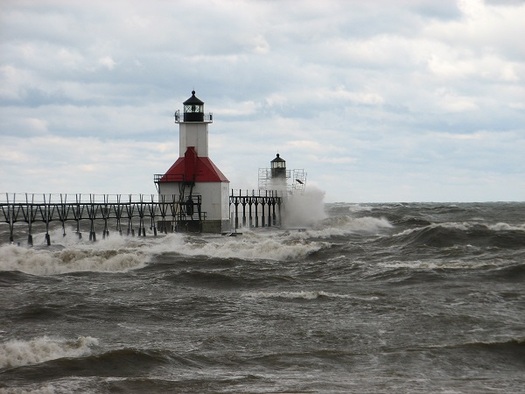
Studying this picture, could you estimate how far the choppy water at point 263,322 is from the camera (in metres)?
15.2

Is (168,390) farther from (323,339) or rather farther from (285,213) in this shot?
(285,213)

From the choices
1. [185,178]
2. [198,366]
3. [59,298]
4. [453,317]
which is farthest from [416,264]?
[185,178]

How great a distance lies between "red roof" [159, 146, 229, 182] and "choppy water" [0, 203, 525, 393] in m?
16.8

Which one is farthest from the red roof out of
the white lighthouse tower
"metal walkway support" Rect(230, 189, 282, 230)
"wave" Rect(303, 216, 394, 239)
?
"metal walkway support" Rect(230, 189, 282, 230)

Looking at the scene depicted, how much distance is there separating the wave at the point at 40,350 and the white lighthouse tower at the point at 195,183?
34.2m

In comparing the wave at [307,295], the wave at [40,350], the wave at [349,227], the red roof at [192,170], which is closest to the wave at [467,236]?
the wave at [349,227]

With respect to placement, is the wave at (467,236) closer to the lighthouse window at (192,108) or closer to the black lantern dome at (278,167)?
the lighthouse window at (192,108)

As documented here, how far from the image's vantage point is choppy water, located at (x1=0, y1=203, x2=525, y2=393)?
49.7ft

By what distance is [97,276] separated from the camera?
29.7 metres

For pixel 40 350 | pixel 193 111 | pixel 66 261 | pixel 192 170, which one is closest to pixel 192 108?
pixel 193 111

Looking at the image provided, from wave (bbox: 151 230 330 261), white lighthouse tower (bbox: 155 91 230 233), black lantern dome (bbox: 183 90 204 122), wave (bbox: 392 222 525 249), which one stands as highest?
black lantern dome (bbox: 183 90 204 122)

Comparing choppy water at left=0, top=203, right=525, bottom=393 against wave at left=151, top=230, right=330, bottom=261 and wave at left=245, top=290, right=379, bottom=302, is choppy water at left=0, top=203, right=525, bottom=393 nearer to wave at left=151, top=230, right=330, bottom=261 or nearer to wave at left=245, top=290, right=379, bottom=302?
wave at left=245, top=290, right=379, bottom=302

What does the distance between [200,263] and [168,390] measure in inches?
791

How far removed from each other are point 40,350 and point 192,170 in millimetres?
36862
